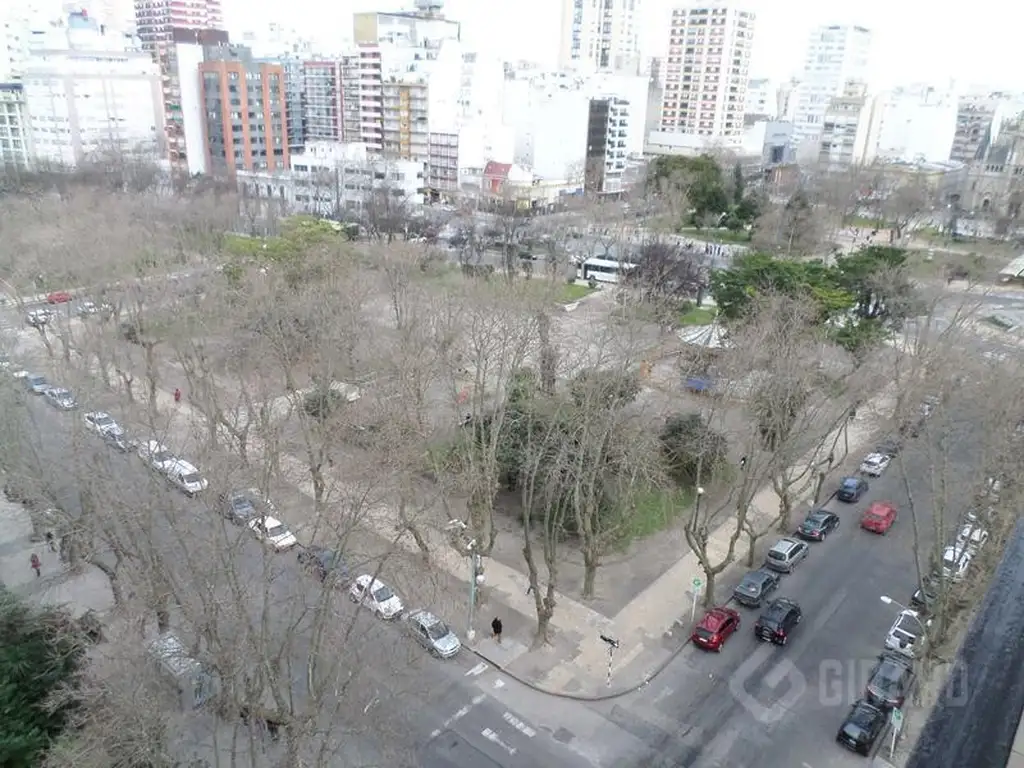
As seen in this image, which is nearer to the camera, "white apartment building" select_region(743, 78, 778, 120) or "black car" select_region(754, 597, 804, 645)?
"black car" select_region(754, 597, 804, 645)

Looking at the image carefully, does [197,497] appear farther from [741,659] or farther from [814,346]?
[814,346]

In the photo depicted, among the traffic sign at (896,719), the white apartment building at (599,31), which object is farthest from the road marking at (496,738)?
the white apartment building at (599,31)

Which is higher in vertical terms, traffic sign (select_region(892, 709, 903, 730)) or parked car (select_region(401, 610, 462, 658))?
traffic sign (select_region(892, 709, 903, 730))

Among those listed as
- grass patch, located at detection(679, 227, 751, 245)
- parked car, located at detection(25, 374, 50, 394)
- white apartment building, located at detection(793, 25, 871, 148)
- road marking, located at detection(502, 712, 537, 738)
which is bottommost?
road marking, located at detection(502, 712, 537, 738)

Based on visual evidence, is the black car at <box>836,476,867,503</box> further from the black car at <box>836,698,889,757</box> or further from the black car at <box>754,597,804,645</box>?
the black car at <box>836,698,889,757</box>

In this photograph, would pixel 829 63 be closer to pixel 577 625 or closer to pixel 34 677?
pixel 577 625

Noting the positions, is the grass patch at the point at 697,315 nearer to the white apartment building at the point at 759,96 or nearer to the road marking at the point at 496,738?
the road marking at the point at 496,738

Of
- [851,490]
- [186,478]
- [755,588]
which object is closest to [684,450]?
[755,588]

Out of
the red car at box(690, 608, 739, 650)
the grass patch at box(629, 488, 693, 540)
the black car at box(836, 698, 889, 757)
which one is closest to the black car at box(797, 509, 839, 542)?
the grass patch at box(629, 488, 693, 540)
